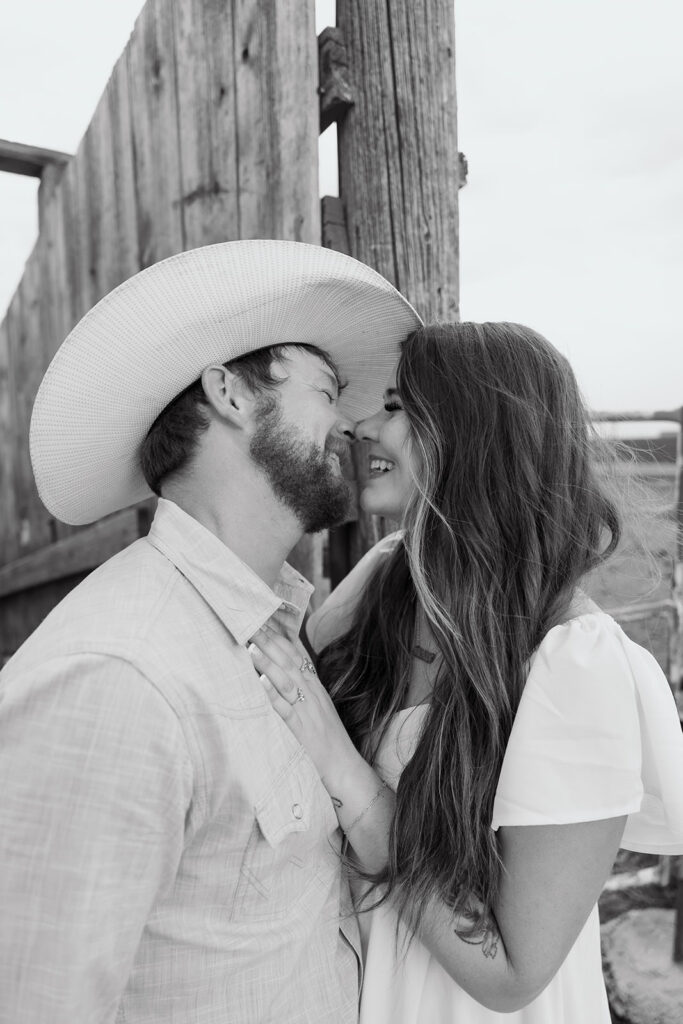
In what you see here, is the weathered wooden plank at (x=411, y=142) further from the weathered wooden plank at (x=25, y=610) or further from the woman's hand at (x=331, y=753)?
the weathered wooden plank at (x=25, y=610)

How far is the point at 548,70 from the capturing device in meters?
2.44

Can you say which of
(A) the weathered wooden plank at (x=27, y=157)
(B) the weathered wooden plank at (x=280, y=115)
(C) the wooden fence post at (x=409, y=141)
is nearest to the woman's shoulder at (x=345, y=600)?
(C) the wooden fence post at (x=409, y=141)

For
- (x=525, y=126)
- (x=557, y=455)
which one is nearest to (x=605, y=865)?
(x=557, y=455)

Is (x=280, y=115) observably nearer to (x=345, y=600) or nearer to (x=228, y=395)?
(x=228, y=395)

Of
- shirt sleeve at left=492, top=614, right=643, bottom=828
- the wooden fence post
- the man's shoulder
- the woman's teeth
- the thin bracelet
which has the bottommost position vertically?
the thin bracelet

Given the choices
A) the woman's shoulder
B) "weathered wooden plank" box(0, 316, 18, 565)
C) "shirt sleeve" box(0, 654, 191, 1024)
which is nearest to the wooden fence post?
the woman's shoulder

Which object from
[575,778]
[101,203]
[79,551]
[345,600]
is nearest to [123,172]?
[101,203]

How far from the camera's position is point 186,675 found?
1.28 m

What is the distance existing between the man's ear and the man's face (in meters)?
0.03

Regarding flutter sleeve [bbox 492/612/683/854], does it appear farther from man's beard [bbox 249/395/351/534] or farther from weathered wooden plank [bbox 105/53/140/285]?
weathered wooden plank [bbox 105/53/140/285]

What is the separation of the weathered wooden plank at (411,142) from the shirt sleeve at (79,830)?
1274 mm

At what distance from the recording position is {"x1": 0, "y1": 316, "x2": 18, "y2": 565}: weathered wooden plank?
14.7ft

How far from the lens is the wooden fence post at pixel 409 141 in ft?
6.37

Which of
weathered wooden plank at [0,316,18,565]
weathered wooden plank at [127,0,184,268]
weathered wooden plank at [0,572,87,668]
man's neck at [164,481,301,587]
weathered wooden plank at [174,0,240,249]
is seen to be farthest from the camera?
weathered wooden plank at [0,316,18,565]
